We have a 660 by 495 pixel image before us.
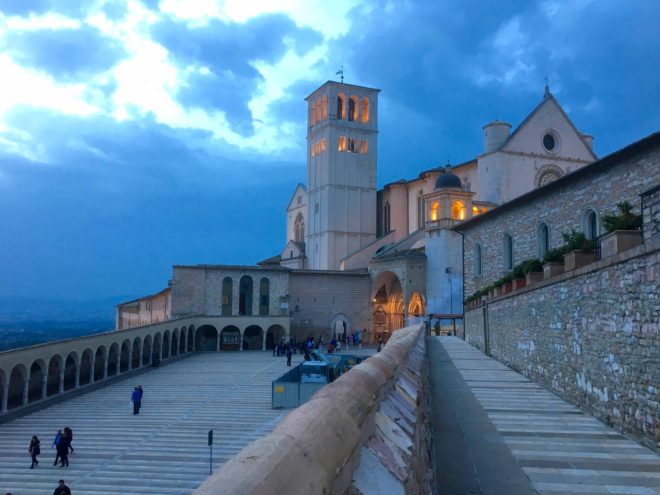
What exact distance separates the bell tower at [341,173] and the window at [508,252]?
30102 mm

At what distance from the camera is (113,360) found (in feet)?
107

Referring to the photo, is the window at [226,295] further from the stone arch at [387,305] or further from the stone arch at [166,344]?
the stone arch at [387,305]

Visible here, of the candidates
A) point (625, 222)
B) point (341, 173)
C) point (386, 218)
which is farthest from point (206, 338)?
point (625, 222)

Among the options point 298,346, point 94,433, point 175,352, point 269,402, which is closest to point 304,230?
point 298,346

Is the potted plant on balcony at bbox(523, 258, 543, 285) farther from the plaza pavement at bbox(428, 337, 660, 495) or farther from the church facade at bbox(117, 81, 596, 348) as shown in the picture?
the church facade at bbox(117, 81, 596, 348)

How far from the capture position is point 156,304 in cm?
5669

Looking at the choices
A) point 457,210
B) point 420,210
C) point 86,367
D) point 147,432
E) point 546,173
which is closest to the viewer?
point 147,432

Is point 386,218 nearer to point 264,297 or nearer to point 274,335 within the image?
point 264,297

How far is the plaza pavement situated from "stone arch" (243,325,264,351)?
34.1 meters

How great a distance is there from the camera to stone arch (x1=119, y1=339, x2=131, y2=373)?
33.3 metres

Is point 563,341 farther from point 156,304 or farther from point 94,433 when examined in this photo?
point 156,304

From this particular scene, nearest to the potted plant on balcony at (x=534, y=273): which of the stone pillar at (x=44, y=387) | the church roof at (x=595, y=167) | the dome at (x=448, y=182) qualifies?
the church roof at (x=595, y=167)

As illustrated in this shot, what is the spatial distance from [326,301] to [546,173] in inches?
780

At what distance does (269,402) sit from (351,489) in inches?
934
